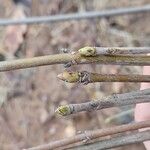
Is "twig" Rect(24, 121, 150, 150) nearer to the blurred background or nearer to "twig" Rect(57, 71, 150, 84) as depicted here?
"twig" Rect(57, 71, 150, 84)

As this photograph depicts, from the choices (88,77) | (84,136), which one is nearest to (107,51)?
(88,77)

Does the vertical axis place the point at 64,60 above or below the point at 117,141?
above

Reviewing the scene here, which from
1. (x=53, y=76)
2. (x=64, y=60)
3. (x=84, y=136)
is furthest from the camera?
(x=53, y=76)

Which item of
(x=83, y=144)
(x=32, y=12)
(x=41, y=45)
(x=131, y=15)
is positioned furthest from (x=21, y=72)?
(x=83, y=144)

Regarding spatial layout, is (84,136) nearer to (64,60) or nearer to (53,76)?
(64,60)

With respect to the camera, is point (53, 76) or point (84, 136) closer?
point (84, 136)

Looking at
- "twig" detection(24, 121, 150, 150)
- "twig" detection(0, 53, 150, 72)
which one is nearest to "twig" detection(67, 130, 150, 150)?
"twig" detection(24, 121, 150, 150)

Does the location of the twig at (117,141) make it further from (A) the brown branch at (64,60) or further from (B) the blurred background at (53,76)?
(B) the blurred background at (53,76)

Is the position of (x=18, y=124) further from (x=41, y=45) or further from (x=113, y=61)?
(x=113, y=61)
